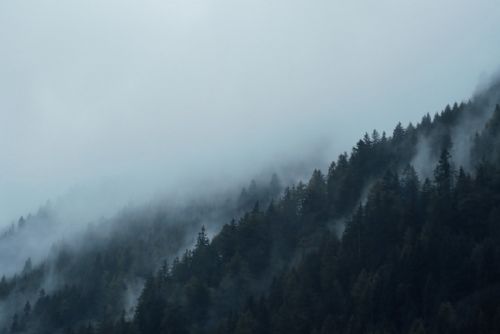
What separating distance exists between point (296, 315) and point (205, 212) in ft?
274

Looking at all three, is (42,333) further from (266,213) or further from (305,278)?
(305,278)

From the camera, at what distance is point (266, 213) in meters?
133

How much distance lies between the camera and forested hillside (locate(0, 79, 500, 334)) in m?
88.1

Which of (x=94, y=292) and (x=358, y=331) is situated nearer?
(x=358, y=331)

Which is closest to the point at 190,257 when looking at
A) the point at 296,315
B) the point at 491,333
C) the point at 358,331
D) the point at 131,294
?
the point at 131,294

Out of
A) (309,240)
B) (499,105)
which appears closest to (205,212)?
(309,240)

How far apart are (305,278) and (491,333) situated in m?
33.3

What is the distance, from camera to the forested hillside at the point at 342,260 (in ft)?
289

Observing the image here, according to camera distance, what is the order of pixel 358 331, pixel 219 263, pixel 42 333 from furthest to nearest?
pixel 42 333
pixel 219 263
pixel 358 331

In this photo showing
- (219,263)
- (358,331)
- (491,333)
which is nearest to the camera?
(491,333)

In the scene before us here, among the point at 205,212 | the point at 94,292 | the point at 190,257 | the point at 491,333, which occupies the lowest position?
the point at 491,333

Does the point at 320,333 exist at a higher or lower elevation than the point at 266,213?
lower

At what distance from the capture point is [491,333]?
72500mm

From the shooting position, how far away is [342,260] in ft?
333
